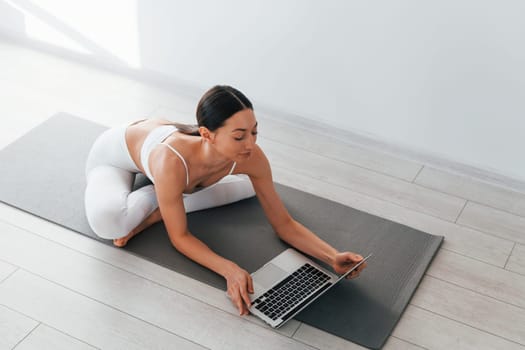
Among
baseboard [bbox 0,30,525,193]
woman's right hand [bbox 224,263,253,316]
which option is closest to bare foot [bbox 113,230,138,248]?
woman's right hand [bbox 224,263,253,316]

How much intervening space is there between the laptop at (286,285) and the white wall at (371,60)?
96cm

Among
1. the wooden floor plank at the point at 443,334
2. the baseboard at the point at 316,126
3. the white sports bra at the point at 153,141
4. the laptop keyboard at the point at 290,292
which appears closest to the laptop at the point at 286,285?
the laptop keyboard at the point at 290,292

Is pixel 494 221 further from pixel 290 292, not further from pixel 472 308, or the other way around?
pixel 290 292

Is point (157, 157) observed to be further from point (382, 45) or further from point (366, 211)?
point (382, 45)

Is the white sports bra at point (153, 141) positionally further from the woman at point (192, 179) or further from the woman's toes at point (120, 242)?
the woman's toes at point (120, 242)

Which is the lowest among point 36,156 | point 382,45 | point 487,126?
point 36,156

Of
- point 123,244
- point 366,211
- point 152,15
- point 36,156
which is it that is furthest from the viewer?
point 152,15

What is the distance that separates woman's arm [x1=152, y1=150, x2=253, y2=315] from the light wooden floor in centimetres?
7

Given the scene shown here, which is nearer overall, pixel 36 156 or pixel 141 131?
pixel 141 131

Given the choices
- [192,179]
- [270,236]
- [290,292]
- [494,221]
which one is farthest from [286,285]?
[494,221]

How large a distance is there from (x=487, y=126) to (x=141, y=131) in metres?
1.37

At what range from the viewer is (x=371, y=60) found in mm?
3242

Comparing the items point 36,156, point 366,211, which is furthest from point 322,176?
point 36,156

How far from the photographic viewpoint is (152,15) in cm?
370
